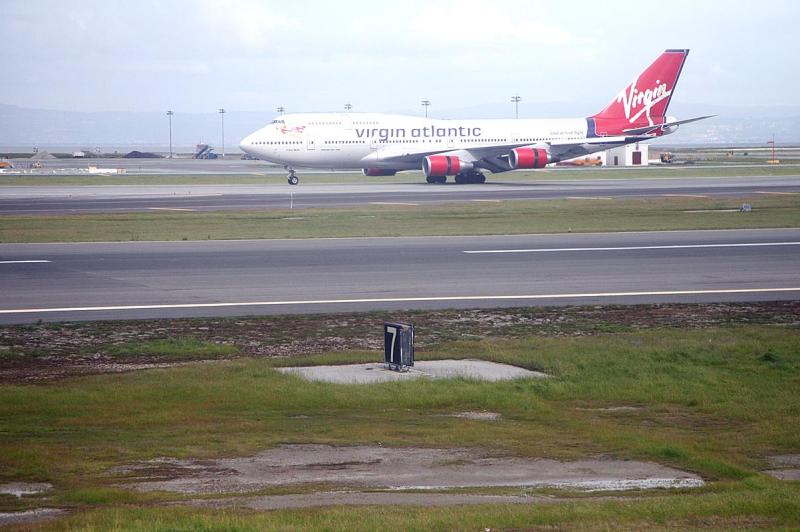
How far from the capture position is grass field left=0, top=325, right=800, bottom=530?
23.4 feet

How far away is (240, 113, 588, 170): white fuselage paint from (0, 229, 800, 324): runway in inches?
1248

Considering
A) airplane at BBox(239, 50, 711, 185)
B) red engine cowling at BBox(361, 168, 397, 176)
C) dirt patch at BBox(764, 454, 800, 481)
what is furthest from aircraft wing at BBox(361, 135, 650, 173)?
dirt patch at BBox(764, 454, 800, 481)

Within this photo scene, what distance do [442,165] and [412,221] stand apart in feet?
77.3

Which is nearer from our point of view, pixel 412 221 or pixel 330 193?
pixel 412 221

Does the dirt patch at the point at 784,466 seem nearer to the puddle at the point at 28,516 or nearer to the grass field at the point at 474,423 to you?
the grass field at the point at 474,423

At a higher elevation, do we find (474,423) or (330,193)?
(330,193)

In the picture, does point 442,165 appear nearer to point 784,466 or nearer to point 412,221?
point 412,221

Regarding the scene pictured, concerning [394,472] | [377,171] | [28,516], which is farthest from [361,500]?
[377,171]

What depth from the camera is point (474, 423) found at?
10.8 meters

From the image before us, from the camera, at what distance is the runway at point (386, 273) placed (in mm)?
18906

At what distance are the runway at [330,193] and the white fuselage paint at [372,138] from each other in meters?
2.28

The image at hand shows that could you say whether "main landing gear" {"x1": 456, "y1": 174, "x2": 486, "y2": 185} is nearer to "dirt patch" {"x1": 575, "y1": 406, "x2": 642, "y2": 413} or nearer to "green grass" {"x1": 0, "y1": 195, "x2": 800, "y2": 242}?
"green grass" {"x1": 0, "y1": 195, "x2": 800, "y2": 242}

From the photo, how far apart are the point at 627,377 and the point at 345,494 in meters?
6.19

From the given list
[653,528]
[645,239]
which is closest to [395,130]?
[645,239]
